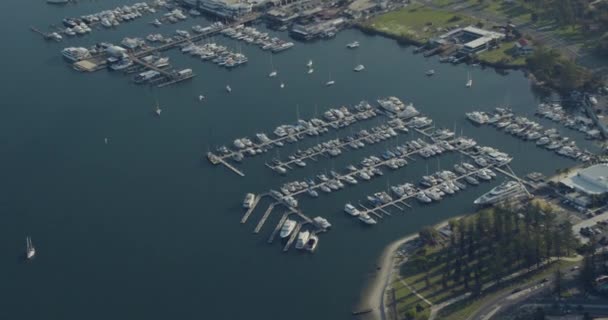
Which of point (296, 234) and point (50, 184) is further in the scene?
point (50, 184)

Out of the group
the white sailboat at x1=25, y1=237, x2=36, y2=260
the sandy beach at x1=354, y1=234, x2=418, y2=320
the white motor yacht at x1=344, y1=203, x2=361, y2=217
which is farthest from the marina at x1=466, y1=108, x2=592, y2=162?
the white sailboat at x1=25, y1=237, x2=36, y2=260

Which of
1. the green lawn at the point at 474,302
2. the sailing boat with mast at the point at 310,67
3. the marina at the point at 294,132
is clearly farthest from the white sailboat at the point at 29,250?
the sailing boat with mast at the point at 310,67

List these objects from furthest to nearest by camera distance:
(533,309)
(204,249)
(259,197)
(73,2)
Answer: (73,2)
(259,197)
(204,249)
(533,309)

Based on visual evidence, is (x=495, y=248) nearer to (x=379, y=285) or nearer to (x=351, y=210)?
(x=379, y=285)

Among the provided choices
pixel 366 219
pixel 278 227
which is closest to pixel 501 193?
pixel 366 219

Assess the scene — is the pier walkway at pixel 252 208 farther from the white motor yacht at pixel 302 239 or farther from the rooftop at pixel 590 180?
the rooftop at pixel 590 180

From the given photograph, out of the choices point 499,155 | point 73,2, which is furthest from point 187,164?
point 73,2

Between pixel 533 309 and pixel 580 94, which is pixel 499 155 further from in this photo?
pixel 533 309
